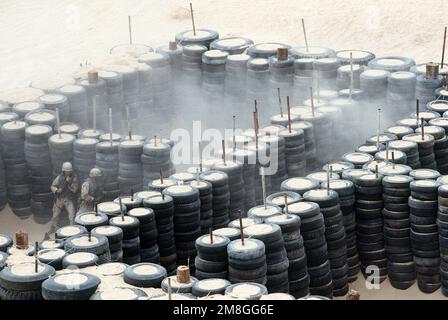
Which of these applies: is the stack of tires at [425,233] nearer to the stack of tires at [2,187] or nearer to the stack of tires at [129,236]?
the stack of tires at [129,236]

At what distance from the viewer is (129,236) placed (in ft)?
98.0

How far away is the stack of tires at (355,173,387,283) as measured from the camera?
1244 inches

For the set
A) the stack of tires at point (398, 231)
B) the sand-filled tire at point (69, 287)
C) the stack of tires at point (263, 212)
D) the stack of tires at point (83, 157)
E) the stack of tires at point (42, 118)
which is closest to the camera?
the sand-filled tire at point (69, 287)

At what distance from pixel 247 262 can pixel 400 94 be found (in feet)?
36.6

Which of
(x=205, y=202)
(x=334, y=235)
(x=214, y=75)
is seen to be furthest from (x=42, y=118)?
(x=334, y=235)

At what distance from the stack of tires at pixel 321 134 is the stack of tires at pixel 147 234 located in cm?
672

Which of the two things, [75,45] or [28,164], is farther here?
[75,45]

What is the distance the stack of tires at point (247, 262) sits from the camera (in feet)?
91.2

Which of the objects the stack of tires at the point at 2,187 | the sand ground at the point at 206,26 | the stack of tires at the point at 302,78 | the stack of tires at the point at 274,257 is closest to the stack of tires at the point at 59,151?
the stack of tires at the point at 2,187

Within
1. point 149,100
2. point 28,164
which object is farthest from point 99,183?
point 149,100

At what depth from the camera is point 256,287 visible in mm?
25844
